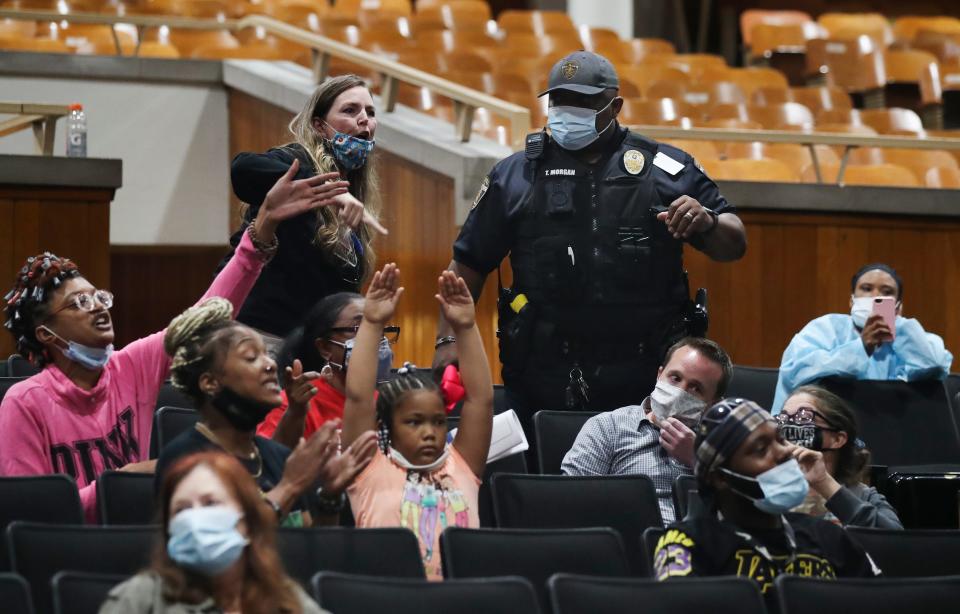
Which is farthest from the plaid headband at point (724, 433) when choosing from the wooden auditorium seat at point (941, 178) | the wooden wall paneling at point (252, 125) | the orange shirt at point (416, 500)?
the wooden wall paneling at point (252, 125)

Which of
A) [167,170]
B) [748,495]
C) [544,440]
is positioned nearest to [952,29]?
[167,170]

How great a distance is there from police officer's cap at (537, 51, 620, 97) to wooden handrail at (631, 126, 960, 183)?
2241 mm

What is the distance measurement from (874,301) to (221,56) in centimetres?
469

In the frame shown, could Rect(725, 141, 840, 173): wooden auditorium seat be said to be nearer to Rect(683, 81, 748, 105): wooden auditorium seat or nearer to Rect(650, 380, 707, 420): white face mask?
Rect(683, 81, 748, 105): wooden auditorium seat

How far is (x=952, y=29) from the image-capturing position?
1183cm

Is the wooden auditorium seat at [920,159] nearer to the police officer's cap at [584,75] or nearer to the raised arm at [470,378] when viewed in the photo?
the police officer's cap at [584,75]

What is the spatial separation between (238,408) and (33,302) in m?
0.83

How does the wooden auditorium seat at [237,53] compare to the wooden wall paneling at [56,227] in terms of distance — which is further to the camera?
the wooden auditorium seat at [237,53]

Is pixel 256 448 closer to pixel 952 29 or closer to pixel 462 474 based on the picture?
pixel 462 474

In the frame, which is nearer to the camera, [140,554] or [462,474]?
[140,554]

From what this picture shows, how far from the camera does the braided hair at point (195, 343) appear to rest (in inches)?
140

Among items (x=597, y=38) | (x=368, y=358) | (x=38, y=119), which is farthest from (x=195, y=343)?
(x=597, y=38)

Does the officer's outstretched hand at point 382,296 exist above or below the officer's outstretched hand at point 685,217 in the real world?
below

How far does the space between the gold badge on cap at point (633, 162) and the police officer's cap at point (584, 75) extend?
0.62 ft
